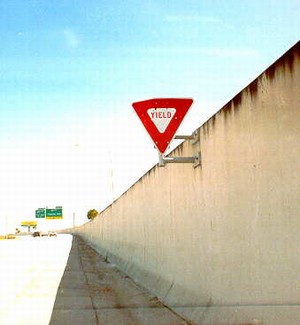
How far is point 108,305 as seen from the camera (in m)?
10.6

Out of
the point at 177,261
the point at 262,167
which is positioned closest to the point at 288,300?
the point at 262,167

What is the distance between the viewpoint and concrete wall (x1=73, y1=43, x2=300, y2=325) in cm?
493

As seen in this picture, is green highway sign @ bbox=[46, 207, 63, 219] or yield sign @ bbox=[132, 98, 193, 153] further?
green highway sign @ bbox=[46, 207, 63, 219]

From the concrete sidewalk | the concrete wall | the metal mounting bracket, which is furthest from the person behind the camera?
the concrete sidewalk

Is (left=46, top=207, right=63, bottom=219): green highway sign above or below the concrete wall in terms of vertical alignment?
above

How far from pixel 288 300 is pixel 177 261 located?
15.9 feet

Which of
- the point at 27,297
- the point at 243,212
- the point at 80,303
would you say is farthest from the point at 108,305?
the point at 243,212

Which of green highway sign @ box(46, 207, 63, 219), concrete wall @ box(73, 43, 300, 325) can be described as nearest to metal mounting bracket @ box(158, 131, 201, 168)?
concrete wall @ box(73, 43, 300, 325)

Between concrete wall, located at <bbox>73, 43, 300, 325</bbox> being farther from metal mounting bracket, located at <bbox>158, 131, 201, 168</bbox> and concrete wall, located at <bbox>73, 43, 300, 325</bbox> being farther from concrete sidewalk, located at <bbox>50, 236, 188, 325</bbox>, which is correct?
concrete sidewalk, located at <bbox>50, 236, 188, 325</bbox>

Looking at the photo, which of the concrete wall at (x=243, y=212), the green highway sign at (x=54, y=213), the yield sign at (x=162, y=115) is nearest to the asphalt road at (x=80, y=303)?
the concrete wall at (x=243, y=212)

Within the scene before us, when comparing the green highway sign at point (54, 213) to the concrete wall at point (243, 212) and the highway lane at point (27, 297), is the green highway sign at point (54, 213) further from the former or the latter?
the concrete wall at point (243, 212)

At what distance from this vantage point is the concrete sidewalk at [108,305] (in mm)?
8680

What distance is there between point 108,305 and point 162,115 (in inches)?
188

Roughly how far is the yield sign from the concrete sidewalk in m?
2.95
